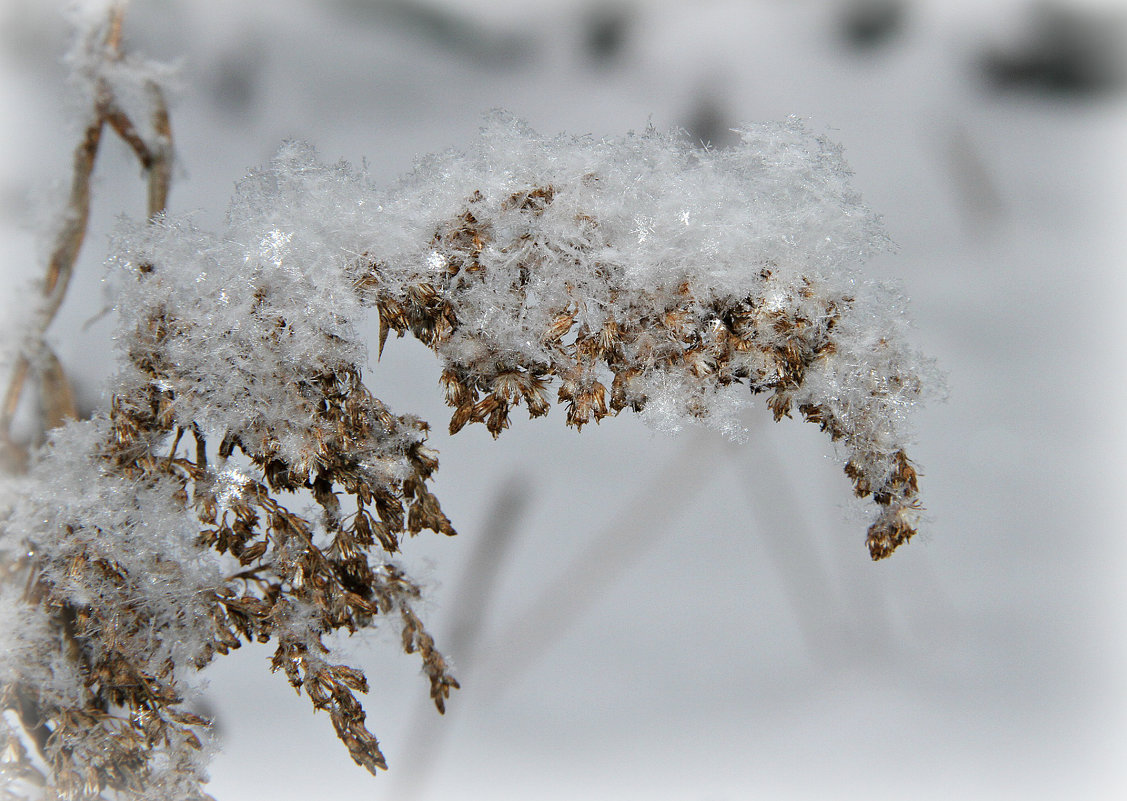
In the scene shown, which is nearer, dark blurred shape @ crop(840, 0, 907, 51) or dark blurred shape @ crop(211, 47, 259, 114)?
dark blurred shape @ crop(211, 47, 259, 114)

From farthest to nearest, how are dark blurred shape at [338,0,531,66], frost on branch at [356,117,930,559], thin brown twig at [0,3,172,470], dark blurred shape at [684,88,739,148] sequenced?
dark blurred shape at [338,0,531,66] < dark blurred shape at [684,88,739,148] < thin brown twig at [0,3,172,470] < frost on branch at [356,117,930,559]

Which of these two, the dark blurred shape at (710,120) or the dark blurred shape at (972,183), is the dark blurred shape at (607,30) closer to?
the dark blurred shape at (710,120)

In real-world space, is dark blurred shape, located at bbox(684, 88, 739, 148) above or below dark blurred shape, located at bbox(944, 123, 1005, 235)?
below

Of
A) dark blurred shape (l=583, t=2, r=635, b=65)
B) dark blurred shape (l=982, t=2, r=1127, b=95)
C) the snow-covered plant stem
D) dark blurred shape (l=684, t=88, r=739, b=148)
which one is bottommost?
the snow-covered plant stem

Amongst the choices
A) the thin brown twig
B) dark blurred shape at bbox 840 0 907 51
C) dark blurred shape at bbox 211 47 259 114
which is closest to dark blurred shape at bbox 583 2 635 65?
dark blurred shape at bbox 840 0 907 51

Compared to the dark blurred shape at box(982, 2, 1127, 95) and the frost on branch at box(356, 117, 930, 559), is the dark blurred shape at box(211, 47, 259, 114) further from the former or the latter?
the dark blurred shape at box(982, 2, 1127, 95)

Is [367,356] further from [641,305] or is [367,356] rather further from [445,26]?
[445,26]

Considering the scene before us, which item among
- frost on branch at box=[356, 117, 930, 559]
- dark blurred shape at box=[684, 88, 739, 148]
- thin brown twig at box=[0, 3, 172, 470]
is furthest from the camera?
dark blurred shape at box=[684, 88, 739, 148]
